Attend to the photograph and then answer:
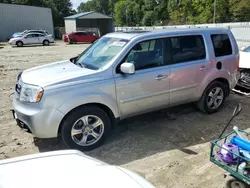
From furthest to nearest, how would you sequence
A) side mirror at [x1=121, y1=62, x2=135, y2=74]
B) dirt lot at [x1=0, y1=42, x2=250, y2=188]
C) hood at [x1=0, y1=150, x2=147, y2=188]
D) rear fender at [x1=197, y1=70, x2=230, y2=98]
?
1. rear fender at [x1=197, y1=70, x2=230, y2=98]
2. side mirror at [x1=121, y1=62, x2=135, y2=74]
3. dirt lot at [x1=0, y1=42, x2=250, y2=188]
4. hood at [x1=0, y1=150, x2=147, y2=188]

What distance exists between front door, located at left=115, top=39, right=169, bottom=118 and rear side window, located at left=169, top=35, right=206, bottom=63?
11.0 inches

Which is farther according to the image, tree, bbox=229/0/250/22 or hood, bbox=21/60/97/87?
tree, bbox=229/0/250/22

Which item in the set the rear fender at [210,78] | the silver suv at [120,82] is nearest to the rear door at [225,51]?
the silver suv at [120,82]

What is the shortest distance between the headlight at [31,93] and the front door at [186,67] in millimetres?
2260

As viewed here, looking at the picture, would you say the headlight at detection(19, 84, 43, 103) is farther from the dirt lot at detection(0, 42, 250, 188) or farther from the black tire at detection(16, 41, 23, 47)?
the black tire at detection(16, 41, 23, 47)

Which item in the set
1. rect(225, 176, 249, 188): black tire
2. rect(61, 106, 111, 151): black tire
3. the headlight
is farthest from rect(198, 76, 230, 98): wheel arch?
the headlight

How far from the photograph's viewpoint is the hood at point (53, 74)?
11.5 ft

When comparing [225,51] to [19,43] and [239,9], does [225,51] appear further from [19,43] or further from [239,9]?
[239,9]

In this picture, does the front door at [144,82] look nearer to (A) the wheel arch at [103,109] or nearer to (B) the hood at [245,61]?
(A) the wheel arch at [103,109]

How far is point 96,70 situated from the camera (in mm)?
3777

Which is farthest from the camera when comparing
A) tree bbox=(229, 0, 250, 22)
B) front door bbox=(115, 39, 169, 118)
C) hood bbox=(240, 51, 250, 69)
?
tree bbox=(229, 0, 250, 22)

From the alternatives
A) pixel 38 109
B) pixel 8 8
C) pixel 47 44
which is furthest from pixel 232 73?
pixel 8 8

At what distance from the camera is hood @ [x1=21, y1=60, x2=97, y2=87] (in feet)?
11.5

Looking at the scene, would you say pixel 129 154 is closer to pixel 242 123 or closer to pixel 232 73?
pixel 242 123
